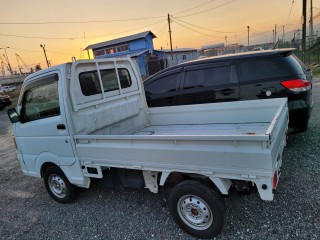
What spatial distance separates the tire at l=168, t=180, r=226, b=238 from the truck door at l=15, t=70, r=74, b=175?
5.47 ft

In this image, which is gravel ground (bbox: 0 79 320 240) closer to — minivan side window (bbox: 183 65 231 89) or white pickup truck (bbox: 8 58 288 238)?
white pickup truck (bbox: 8 58 288 238)

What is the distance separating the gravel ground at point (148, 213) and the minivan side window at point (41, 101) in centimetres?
152

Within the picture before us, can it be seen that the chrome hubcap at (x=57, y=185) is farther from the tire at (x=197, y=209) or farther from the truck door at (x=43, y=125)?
the tire at (x=197, y=209)

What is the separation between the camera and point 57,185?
4078 millimetres

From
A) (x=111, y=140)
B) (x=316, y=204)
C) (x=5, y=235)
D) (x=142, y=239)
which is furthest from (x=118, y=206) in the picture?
(x=316, y=204)

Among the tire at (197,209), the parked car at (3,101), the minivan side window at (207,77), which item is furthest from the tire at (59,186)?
the parked car at (3,101)

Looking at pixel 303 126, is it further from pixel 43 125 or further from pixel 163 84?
pixel 43 125

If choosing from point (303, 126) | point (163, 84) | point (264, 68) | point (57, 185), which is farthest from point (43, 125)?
point (303, 126)

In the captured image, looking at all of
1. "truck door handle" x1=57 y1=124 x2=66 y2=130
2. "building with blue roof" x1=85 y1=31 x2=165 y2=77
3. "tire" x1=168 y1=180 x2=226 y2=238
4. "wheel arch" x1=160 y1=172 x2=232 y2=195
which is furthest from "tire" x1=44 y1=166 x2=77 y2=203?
"building with blue roof" x1=85 y1=31 x2=165 y2=77

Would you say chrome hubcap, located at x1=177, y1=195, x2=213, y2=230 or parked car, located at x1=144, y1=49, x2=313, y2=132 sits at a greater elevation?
parked car, located at x1=144, y1=49, x2=313, y2=132

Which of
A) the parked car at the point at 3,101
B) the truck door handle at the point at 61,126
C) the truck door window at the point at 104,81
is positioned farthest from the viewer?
the parked car at the point at 3,101

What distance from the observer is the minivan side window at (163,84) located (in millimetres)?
5525

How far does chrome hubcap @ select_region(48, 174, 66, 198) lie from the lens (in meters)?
3.99

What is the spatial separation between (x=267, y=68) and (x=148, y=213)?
3.24 m
